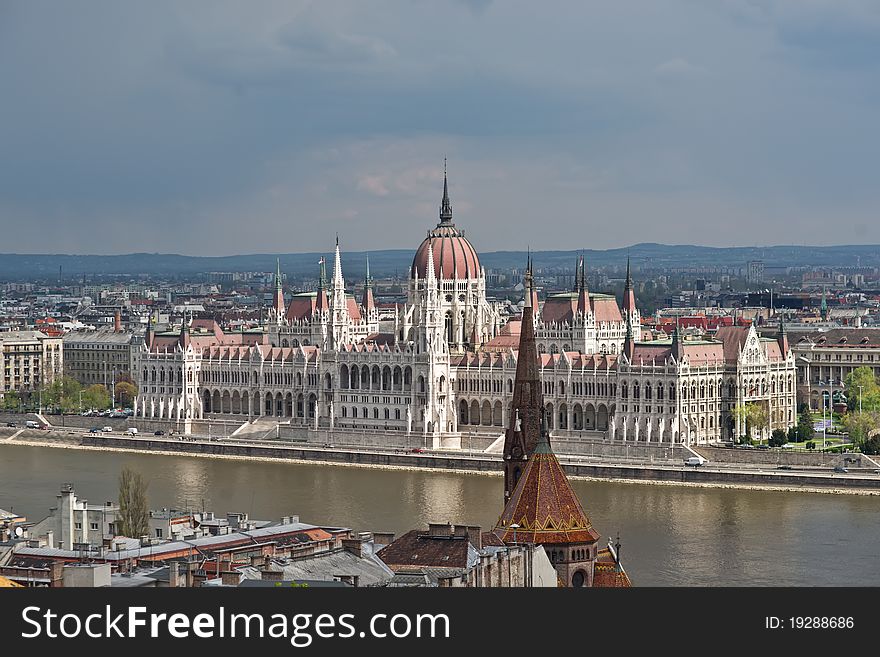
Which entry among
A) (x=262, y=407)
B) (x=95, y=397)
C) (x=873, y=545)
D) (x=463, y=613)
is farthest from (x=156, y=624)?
(x=95, y=397)

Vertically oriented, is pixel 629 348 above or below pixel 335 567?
above

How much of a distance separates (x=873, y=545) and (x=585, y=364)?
30.6m

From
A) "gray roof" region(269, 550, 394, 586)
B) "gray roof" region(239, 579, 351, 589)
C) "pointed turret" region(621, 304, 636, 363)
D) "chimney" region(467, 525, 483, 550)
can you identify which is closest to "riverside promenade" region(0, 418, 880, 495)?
"pointed turret" region(621, 304, 636, 363)

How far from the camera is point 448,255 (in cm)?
9625

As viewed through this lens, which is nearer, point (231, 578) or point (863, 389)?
point (231, 578)

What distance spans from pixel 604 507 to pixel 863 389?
2594 cm

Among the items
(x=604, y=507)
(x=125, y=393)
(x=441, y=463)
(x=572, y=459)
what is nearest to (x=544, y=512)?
(x=604, y=507)

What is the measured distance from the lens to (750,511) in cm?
6481

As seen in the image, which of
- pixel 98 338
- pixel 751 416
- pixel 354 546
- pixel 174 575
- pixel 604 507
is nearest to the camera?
pixel 174 575

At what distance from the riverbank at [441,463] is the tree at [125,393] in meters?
10.7

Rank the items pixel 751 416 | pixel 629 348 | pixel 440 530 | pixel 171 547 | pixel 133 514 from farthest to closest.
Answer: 1. pixel 629 348
2. pixel 751 416
3. pixel 133 514
4. pixel 171 547
5. pixel 440 530

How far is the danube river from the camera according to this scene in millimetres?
52406

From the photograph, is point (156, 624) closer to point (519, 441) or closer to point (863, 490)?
point (519, 441)

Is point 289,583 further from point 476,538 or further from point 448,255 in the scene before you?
point 448,255
